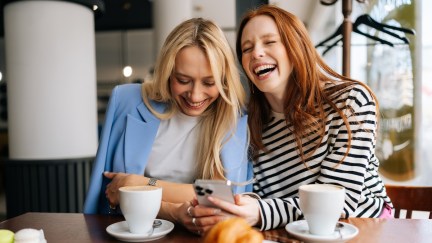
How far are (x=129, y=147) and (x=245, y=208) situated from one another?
498 mm

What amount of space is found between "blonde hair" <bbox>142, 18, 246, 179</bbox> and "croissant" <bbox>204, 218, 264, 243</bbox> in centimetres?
61

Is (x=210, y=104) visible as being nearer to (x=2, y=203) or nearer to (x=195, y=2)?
(x=2, y=203)

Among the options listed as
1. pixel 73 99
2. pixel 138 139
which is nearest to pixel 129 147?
pixel 138 139

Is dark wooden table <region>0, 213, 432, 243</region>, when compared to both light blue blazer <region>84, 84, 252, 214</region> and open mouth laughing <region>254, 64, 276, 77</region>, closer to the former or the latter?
light blue blazer <region>84, 84, 252, 214</region>

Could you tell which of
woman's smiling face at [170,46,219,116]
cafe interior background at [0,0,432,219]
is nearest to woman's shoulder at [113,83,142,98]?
woman's smiling face at [170,46,219,116]

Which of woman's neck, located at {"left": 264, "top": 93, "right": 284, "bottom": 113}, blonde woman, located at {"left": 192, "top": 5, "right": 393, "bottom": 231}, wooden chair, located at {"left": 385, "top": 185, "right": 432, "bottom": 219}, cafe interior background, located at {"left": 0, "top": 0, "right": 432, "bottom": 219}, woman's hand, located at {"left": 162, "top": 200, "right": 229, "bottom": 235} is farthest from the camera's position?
cafe interior background, located at {"left": 0, "top": 0, "right": 432, "bottom": 219}

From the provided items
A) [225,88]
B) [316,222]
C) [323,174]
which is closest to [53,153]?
[225,88]

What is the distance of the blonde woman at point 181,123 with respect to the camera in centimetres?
136

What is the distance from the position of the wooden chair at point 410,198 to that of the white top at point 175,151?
712 mm

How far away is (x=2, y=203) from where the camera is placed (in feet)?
15.3

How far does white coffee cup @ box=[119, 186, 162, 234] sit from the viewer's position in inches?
36.0

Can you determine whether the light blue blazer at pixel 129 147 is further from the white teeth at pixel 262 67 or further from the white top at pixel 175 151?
the white teeth at pixel 262 67

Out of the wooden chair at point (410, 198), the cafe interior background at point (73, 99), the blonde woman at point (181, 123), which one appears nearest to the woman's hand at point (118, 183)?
the blonde woman at point (181, 123)

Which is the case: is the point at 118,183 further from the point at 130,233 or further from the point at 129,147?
the point at 130,233
